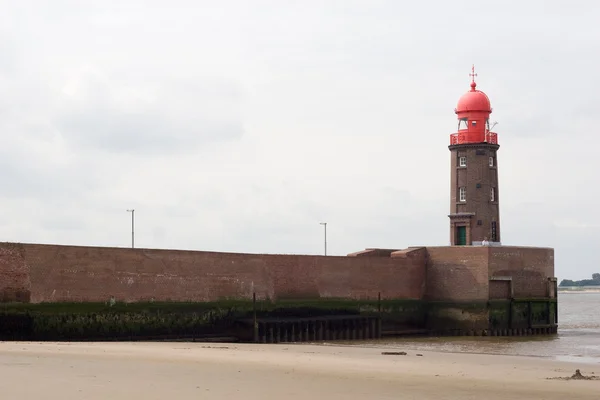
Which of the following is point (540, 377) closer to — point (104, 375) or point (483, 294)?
point (104, 375)

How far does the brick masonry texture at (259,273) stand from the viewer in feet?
108

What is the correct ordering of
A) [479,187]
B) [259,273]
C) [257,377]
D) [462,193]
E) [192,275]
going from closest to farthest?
[257,377], [192,275], [259,273], [479,187], [462,193]

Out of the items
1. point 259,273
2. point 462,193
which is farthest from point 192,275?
point 462,193

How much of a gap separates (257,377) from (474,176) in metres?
37.3

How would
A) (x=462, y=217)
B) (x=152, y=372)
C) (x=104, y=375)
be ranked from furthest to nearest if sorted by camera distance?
(x=462, y=217)
(x=152, y=372)
(x=104, y=375)

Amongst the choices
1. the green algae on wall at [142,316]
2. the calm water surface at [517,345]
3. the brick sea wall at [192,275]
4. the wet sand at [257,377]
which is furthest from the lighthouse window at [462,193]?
the wet sand at [257,377]

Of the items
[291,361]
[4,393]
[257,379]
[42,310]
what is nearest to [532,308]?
[42,310]

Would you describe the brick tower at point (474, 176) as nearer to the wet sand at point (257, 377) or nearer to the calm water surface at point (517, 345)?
the calm water surface at point (517, 345)

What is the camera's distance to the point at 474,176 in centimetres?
5288

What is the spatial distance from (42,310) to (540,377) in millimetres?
18652

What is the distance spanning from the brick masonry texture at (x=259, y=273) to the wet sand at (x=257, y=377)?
933 centimetres

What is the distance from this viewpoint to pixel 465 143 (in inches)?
2087

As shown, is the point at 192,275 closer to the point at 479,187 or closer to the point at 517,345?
the point at 517,345

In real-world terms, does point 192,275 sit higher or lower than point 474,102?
lower
